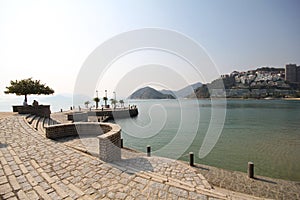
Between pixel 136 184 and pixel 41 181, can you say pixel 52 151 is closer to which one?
pixel 41 181

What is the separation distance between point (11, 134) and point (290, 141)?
2272 centimetres

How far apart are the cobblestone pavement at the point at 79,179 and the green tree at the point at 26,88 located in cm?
1412

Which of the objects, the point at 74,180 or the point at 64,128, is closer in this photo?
the point at 74,180

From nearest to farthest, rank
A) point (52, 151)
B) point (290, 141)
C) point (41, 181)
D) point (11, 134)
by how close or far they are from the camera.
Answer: point (41, 181) → point (52, 151) → point (11, 134) → point (290, 141)

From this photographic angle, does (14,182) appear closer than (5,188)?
No

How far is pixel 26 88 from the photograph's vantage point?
17.7m

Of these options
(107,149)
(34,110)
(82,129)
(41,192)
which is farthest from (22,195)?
(34,110)

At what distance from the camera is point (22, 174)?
4.18 metres

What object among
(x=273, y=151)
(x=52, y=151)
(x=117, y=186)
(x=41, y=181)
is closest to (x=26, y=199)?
(x=41, y=181)

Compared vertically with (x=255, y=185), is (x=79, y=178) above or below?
above

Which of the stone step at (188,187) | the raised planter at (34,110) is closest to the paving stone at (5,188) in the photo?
the stone step at (188,187)

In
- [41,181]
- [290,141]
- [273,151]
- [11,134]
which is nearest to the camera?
[41,181]

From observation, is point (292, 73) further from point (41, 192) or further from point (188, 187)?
point (41, 192)

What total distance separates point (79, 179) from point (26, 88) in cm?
1817
